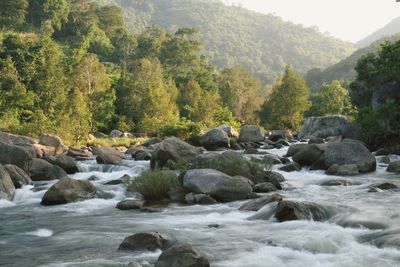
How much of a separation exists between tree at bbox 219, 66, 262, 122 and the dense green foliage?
27.3 metres

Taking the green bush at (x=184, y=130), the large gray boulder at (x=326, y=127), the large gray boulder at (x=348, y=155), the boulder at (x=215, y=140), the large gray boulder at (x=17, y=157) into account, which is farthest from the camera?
the green bush at (x=184, y=130)

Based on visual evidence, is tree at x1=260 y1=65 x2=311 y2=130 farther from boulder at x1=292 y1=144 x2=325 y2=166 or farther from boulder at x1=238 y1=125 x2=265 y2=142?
boulder at x1=292 y1=144 x2=325 y2=166

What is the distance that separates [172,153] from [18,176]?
16.6 ft

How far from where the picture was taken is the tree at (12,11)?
63500 millimetres

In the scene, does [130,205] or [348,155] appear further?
[348,155]

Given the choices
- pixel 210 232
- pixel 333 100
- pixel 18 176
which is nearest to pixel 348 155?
pixel 210 232

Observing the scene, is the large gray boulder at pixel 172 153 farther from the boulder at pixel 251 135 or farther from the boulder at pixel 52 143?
the boulder at pixel 251 135

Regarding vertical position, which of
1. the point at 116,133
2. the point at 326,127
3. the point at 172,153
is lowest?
the point at 116,133

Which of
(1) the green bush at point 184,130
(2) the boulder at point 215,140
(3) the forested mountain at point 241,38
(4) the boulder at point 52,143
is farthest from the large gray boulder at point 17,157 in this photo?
(3) the forested mountain at point 241,38

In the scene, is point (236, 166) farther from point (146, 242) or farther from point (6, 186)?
point (146, 242)

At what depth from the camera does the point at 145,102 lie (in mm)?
42219

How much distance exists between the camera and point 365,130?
81.5 ft

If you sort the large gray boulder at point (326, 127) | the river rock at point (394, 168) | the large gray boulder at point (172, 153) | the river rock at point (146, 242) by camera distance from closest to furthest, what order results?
the river rock at point (146, 242) → the large gray boulder at point (172, 153) → the river rock at point (394, 168) → the large gray boulder at point (326, 127)

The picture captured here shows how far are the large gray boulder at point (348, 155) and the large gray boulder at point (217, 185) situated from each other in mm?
6560
